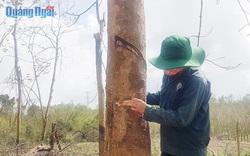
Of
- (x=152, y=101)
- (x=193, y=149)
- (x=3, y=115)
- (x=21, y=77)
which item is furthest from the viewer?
(x=3, y=115)

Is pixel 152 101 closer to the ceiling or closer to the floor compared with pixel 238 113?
closer to the ceiling

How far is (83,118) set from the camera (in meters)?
13.4

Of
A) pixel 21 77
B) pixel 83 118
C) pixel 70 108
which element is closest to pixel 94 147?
pixel 83 118

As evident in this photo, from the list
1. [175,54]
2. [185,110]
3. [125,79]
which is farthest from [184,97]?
[125,79]

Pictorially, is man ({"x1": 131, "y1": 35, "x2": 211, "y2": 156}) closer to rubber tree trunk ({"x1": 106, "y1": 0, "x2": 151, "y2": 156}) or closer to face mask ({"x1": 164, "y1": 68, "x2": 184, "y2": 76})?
face mask ({"x1": 164, "y1": 68, "x2": 184, "y2": 76})

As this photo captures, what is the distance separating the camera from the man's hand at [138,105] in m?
1.73

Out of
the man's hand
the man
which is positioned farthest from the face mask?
the man's hand

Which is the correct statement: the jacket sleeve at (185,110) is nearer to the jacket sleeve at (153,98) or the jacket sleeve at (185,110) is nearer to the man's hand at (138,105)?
the man's hand at (138,105)

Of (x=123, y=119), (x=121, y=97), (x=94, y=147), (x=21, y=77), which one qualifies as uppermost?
(x=21, y=77)

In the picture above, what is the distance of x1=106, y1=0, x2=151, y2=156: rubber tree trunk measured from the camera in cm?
176

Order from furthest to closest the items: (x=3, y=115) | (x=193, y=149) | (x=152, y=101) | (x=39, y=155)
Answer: (x=3, y=115) < (x=39, y=155) < (x=152, y=101) < (x=193, y=149)

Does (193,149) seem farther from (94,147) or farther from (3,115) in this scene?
(3,115)

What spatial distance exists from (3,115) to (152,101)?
443 inches

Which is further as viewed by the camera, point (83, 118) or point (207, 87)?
point (83, 118)
